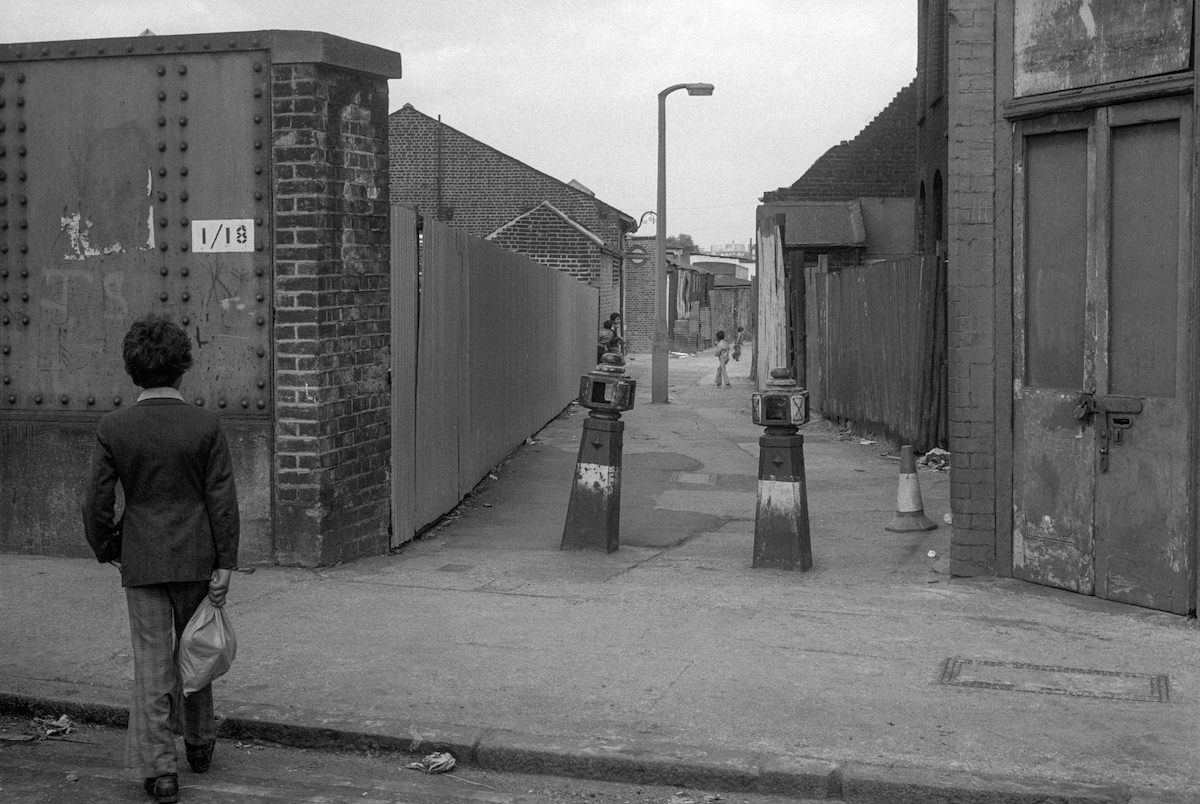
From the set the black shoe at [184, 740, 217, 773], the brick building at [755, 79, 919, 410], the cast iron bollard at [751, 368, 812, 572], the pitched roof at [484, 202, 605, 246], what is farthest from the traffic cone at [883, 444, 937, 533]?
the pitched roof at [484, 202, 605, 246]

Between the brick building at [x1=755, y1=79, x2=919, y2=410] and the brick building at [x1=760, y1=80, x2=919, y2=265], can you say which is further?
the brick building at [x1=760, y1=80, x2=919, y2=265]

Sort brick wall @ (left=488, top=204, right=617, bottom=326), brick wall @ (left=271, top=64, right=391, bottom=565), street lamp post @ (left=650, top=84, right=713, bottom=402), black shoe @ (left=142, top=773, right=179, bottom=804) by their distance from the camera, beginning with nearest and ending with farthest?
black shoe @ (left=142, top=773, right=179, bottom=804), brick wall @ (left=271, top=64, right=391, bottom=565), street lamp post @ (left=650, top=84, right=713, bottom=402), brick wall @ (left=488, top=204, right=617, bottom=326)

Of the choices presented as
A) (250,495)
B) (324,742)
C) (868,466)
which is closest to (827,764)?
(324,742)

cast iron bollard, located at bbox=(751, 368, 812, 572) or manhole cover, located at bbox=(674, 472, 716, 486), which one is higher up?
cast iron bollard, located at bbox=(751, 368, 812, 572)

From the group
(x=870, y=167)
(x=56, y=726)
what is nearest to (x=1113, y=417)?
(x=56, y=726)

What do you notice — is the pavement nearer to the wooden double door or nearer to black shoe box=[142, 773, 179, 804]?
the wooden double door

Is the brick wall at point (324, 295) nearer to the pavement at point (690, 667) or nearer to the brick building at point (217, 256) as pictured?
the brick building at point (217, 256)

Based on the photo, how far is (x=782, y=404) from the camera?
8391 millimetres

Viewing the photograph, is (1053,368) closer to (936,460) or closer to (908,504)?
(908,504)

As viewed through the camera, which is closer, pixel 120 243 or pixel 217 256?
pixel 217 256

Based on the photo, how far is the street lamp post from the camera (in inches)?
1016

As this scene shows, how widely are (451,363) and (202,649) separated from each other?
6096 mm

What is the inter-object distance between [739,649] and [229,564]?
2.62 metres

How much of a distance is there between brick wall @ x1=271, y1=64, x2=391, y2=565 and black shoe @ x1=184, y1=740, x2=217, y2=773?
335 cm
